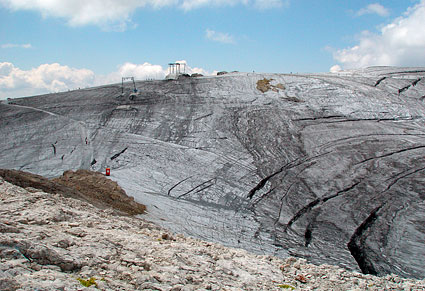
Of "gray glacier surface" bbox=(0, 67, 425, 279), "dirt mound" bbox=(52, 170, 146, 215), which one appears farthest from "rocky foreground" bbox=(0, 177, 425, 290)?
"gray glacier surface" bbox=(0, 67, 425, 279)

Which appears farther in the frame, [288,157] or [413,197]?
[288,157]

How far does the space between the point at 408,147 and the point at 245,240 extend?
10247mm

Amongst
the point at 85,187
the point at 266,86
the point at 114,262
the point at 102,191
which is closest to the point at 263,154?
the point at 266,86

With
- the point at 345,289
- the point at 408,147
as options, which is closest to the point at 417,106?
the point at 408,147

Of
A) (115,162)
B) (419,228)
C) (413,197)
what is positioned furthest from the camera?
(115,162)

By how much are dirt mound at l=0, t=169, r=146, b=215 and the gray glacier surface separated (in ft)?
2.98

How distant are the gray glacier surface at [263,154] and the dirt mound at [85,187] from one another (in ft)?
2.98

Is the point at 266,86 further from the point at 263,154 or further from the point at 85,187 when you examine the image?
the point at 85,187

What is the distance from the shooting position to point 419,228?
453 inches

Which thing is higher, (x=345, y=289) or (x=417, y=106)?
(x=417, y=106)

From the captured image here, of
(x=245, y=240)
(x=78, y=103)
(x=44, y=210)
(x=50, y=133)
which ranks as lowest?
(x=245, y=240)

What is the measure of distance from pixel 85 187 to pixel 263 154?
8.28 m

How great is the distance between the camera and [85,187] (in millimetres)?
10867

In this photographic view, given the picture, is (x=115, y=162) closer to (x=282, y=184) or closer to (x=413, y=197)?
(x=282, y=184)
